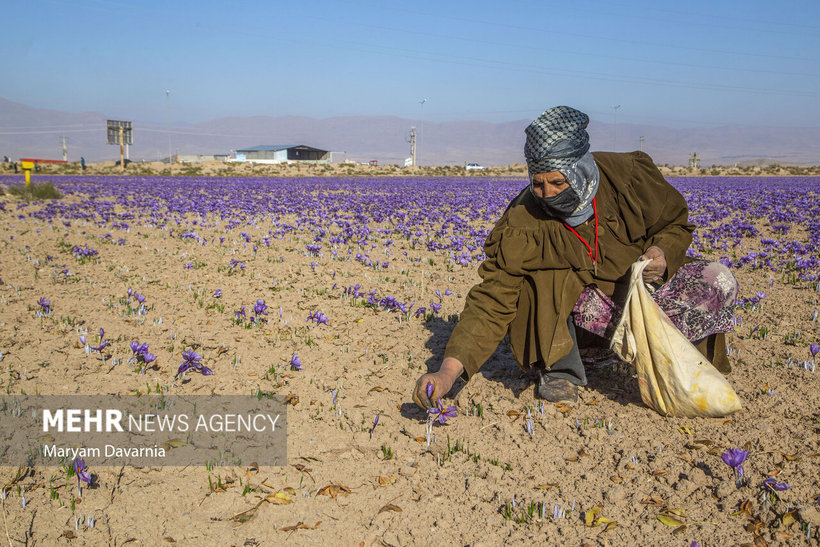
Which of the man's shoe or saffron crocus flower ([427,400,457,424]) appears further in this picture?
the man's shoe

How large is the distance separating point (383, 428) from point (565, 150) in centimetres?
187

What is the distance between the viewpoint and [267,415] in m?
3.59

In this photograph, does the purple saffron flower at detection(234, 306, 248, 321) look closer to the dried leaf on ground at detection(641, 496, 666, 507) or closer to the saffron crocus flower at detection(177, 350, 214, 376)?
the saffron crocus flower at detection(177, 350, 214, 376)

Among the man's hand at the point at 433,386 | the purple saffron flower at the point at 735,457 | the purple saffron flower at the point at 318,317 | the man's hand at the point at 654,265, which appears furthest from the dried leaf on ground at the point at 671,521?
the purple saffron flower at the point at 318,317

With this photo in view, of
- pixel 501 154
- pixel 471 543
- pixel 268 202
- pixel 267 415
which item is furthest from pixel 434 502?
pixel 501 154

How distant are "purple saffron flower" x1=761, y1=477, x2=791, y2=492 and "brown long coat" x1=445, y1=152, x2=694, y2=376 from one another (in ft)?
4.00

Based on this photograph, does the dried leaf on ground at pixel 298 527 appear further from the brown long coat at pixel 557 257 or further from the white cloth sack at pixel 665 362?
the white cloth sack at pixel 665 362

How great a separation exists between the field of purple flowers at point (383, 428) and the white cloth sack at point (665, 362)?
0.16 metres

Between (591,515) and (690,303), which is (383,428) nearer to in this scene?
(591,515)

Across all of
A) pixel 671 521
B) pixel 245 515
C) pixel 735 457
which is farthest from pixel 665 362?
pixel 245 515

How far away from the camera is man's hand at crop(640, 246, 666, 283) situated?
11.0 feet

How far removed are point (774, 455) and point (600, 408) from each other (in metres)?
0.97

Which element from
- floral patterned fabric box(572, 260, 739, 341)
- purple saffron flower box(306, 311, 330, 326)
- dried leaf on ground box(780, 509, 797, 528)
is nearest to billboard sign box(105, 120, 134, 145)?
purple saffron flower box(306, 311, 330, 326)

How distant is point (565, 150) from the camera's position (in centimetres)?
327
